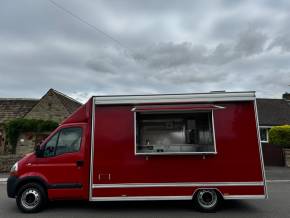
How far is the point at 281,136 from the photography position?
1900 cm

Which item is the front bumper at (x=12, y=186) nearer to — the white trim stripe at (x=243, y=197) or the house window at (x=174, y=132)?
the house window at (x=174, y=132)

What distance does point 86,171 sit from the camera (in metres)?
7.55

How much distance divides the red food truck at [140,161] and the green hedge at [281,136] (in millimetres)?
12863

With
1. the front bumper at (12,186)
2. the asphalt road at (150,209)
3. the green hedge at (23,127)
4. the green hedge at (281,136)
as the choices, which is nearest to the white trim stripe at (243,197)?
the asphalt road at (150,209)

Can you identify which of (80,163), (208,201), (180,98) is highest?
(180,98)

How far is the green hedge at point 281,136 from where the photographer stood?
18.8m

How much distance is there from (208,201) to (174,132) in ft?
7.03

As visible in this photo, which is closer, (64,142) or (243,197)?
(243,197)

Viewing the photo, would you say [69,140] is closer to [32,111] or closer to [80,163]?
[80,163]

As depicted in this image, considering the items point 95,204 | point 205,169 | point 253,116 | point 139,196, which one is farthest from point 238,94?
point 95,204

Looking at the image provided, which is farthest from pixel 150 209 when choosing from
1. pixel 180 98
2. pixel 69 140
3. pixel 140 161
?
pixel 180 98

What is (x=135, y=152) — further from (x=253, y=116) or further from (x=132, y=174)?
(x=253, y=116)

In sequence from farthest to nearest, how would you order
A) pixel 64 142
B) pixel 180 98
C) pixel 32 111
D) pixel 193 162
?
pixel 32 111 < pixel 64 142 < pixel 180 98 < pixel 193 162

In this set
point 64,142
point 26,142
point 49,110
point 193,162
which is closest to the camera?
point 193,162
